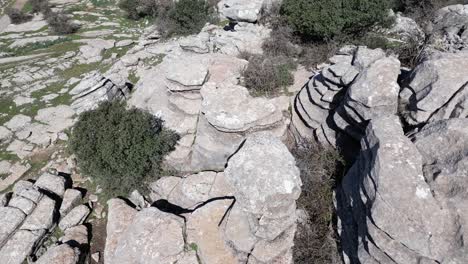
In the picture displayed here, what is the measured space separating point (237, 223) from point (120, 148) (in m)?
4.69

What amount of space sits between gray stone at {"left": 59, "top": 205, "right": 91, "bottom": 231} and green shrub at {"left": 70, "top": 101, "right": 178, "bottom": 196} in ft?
2.87

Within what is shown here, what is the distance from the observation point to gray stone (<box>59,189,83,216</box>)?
35.1ft

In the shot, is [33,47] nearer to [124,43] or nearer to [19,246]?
[124,43]

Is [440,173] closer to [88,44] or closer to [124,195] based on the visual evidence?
[124,195]

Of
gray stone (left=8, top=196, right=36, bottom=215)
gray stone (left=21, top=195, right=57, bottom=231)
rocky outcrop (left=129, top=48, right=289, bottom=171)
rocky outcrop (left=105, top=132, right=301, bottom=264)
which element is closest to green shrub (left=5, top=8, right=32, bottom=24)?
rocky outcrop (left=129, top=48, right=289, bottom=171)

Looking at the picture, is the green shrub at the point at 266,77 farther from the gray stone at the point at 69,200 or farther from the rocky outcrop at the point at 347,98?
the gray stone at the point at 69,200

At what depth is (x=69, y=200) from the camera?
10.9 metres

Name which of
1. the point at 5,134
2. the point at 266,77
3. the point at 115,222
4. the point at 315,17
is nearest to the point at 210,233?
the point at 115,222

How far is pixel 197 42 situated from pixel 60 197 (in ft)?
28.7

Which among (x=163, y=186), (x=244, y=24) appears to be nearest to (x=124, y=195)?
(x=163, y=186)

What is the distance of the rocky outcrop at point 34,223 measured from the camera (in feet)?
30.6

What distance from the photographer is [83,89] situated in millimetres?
12938

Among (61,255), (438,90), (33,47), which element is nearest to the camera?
(438,90)

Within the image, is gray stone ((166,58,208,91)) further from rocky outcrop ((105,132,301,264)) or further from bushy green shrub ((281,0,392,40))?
bushy green shrub ((281,0,392,40))
